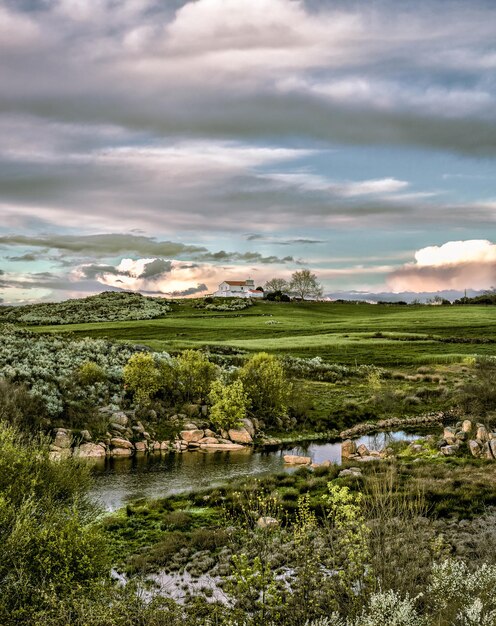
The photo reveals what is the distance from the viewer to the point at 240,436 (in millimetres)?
42500

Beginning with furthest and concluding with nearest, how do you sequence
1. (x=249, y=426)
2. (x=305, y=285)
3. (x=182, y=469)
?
(x=305, y=285), (x=249, y=426), (x=182, y=469)

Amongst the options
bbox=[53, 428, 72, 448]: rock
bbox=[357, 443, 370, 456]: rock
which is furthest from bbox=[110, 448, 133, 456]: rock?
bbox=[357, 443, 370, 456]: rock

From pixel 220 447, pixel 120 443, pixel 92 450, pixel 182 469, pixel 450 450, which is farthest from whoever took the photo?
pixel 220 447

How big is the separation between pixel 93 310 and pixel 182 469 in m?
121

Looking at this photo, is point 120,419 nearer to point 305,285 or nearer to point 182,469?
point 182,469

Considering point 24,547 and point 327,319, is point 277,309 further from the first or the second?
point 24,547

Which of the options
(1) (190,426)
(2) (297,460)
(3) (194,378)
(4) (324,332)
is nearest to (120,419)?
(1) (190,426)

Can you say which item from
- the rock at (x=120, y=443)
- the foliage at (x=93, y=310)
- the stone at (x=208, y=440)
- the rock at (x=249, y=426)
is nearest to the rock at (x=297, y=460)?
the stone at (x=208, y=440)

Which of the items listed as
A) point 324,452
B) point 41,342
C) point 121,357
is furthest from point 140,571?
point 41,342

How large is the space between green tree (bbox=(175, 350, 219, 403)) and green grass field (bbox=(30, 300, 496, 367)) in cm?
2524

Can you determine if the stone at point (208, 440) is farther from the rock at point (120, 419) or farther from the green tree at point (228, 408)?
the rock at point (120, 419)

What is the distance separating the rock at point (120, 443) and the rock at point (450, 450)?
2062 cm

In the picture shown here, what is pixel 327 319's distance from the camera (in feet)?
452

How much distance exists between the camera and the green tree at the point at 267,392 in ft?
157
